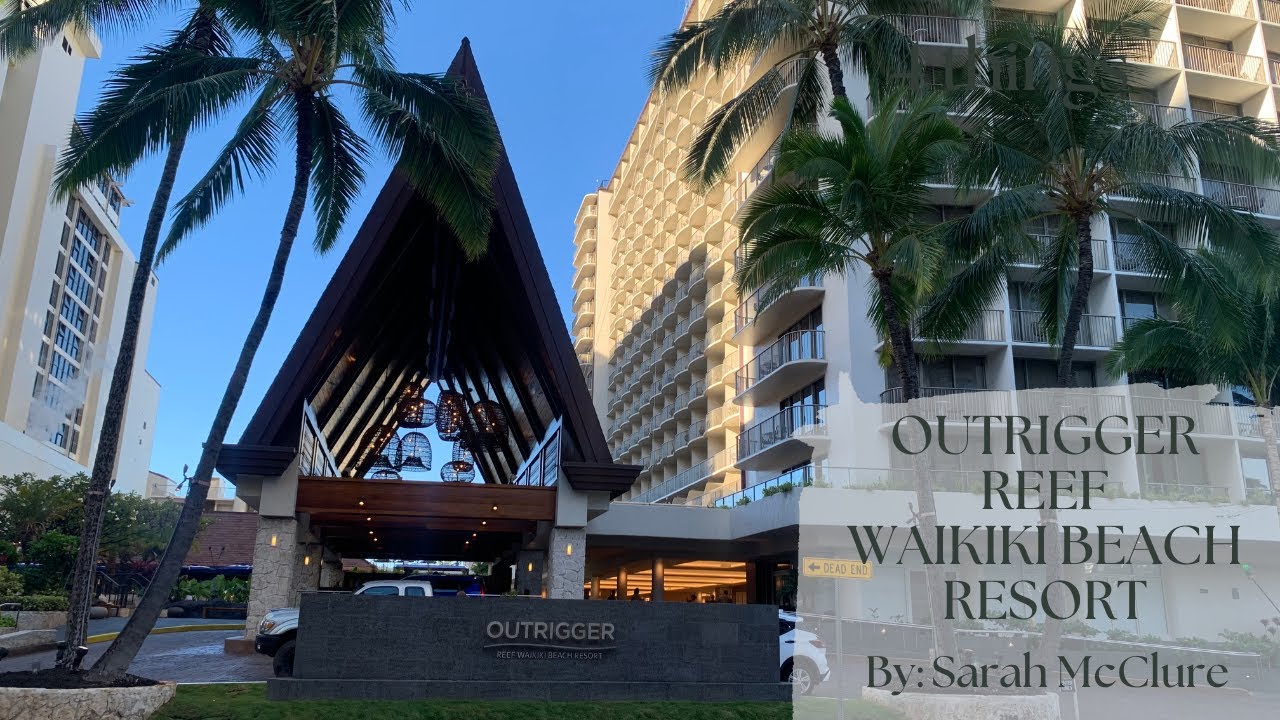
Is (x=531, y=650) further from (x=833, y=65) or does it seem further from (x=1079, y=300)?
(x=833, y=65)

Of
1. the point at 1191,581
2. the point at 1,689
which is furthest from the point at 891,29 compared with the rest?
the point at 1191,581

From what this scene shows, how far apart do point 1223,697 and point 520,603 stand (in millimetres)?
16089

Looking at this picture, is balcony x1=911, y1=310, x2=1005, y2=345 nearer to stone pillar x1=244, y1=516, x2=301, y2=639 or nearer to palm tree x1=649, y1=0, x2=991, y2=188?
palm tree x1=649, y1=0, x2=991, y2=188

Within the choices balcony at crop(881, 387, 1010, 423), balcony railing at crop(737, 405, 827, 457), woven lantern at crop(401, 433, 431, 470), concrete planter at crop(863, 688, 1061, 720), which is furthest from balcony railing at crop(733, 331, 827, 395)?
concrete planter at crop(863, 688, 1061, 720)

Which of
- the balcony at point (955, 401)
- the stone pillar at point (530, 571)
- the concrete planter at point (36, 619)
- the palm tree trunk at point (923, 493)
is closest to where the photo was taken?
the palm tree trunk at point (923, 493)

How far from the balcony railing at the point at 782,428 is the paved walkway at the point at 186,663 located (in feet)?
69.3

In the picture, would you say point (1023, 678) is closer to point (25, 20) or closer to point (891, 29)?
point (891, 29)

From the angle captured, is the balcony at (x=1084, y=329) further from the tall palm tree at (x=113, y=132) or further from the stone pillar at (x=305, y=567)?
the tall palm tree at (x=113, y=132)

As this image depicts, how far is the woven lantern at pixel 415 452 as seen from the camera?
30.8m

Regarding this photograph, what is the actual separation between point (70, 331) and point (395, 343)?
53390 millimetres

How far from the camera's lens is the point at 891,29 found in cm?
2078

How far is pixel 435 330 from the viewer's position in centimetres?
3241

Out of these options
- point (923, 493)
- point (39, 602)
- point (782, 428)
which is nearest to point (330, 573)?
point (39, 602)

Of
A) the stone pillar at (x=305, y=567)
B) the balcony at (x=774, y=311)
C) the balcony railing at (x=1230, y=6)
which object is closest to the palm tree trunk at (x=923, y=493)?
the stone pillar at (x=305, y=567)
